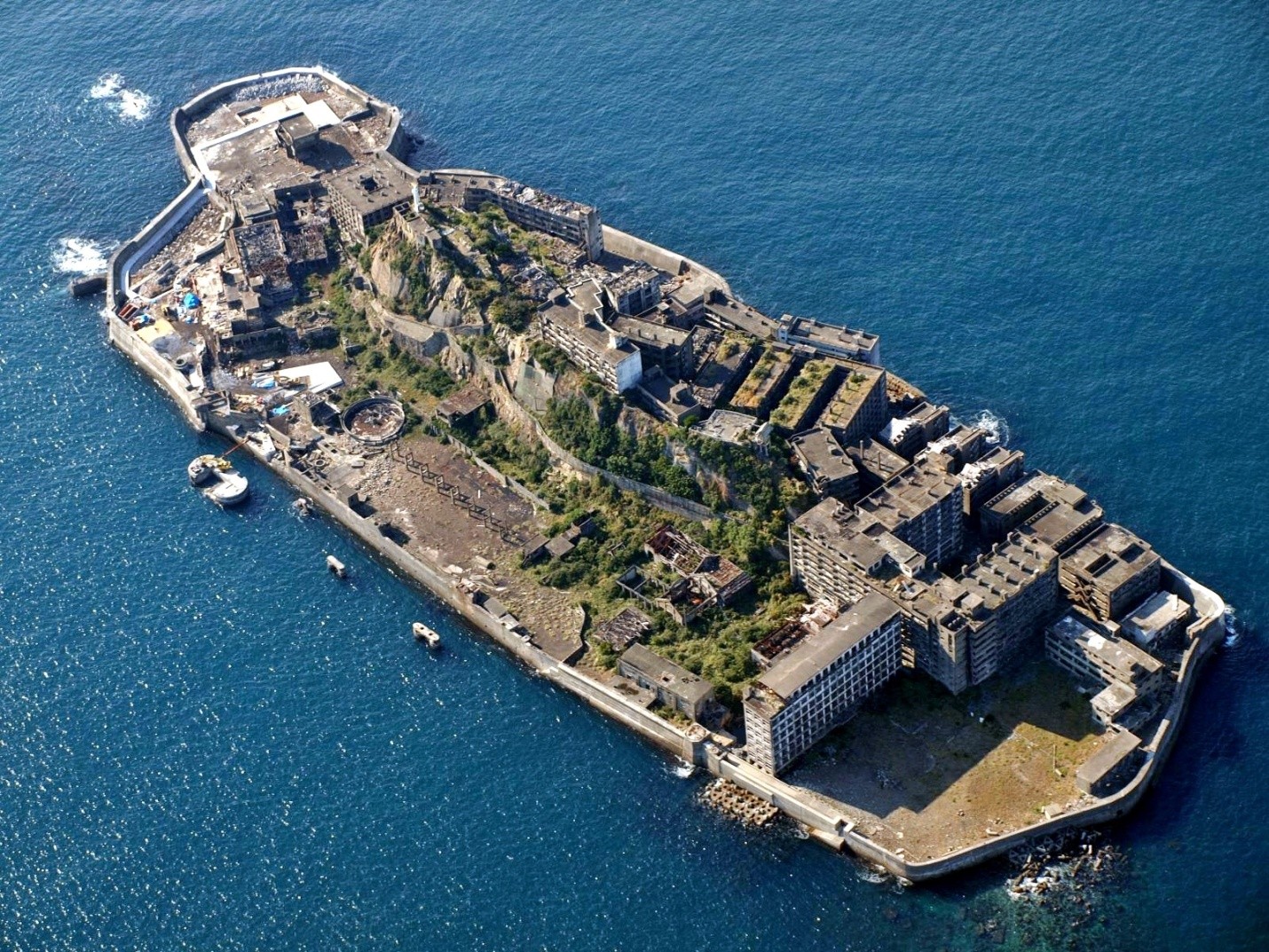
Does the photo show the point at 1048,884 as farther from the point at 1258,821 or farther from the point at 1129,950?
the point at 1258,821

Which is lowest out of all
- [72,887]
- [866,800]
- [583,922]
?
[72,887]

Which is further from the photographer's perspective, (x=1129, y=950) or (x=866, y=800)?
(x=866, y=800)

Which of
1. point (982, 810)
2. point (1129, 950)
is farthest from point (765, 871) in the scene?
point (1129, 950)

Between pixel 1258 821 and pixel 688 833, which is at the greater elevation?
pixel 1258 821

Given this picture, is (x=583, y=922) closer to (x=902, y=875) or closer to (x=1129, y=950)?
(x=902, y=875)

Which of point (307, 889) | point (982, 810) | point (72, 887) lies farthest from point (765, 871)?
point (72, 887)

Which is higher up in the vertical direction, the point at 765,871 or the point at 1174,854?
the point at 1174,854

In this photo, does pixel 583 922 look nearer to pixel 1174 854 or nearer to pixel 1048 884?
pixel 1048 884
